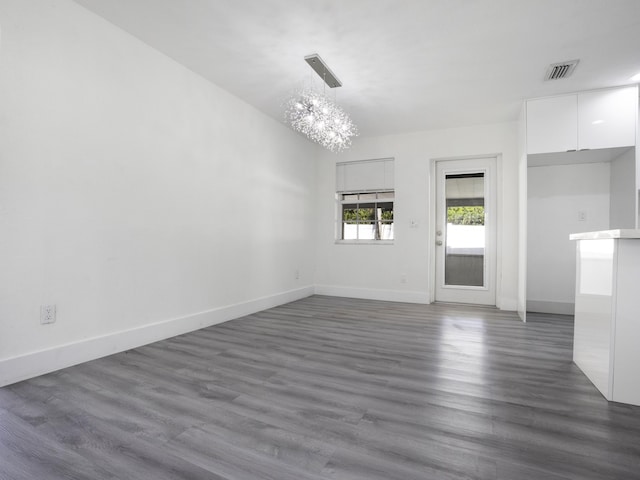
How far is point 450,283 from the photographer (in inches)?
217

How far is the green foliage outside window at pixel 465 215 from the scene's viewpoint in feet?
17.4

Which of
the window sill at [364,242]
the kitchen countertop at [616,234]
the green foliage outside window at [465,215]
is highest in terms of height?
the green foliage outside window at [465,215]

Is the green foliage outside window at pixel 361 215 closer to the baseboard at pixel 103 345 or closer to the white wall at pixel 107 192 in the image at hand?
the white wall at pixel 107 192

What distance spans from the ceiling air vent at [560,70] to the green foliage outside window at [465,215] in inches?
83.8

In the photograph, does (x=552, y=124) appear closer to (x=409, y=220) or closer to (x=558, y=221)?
(x=558, y=221)

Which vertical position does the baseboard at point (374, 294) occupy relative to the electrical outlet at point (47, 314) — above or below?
below

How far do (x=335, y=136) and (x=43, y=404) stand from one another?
3312mm

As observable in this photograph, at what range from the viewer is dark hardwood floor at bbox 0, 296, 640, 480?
141cm

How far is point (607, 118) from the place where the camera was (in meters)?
3.81

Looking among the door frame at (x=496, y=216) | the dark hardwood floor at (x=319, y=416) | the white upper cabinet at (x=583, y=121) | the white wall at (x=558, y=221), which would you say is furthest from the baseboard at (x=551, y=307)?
the white upper cabinet at (x=583, y=121)

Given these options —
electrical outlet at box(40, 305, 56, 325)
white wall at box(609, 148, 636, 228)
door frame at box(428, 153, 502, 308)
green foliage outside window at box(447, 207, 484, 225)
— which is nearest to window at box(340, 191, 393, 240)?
door frame at box(428, 153, 502, 308)

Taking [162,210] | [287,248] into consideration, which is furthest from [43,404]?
[287,248]

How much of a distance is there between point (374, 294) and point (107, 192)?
4215mm

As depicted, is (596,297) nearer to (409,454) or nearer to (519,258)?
(409,454)
